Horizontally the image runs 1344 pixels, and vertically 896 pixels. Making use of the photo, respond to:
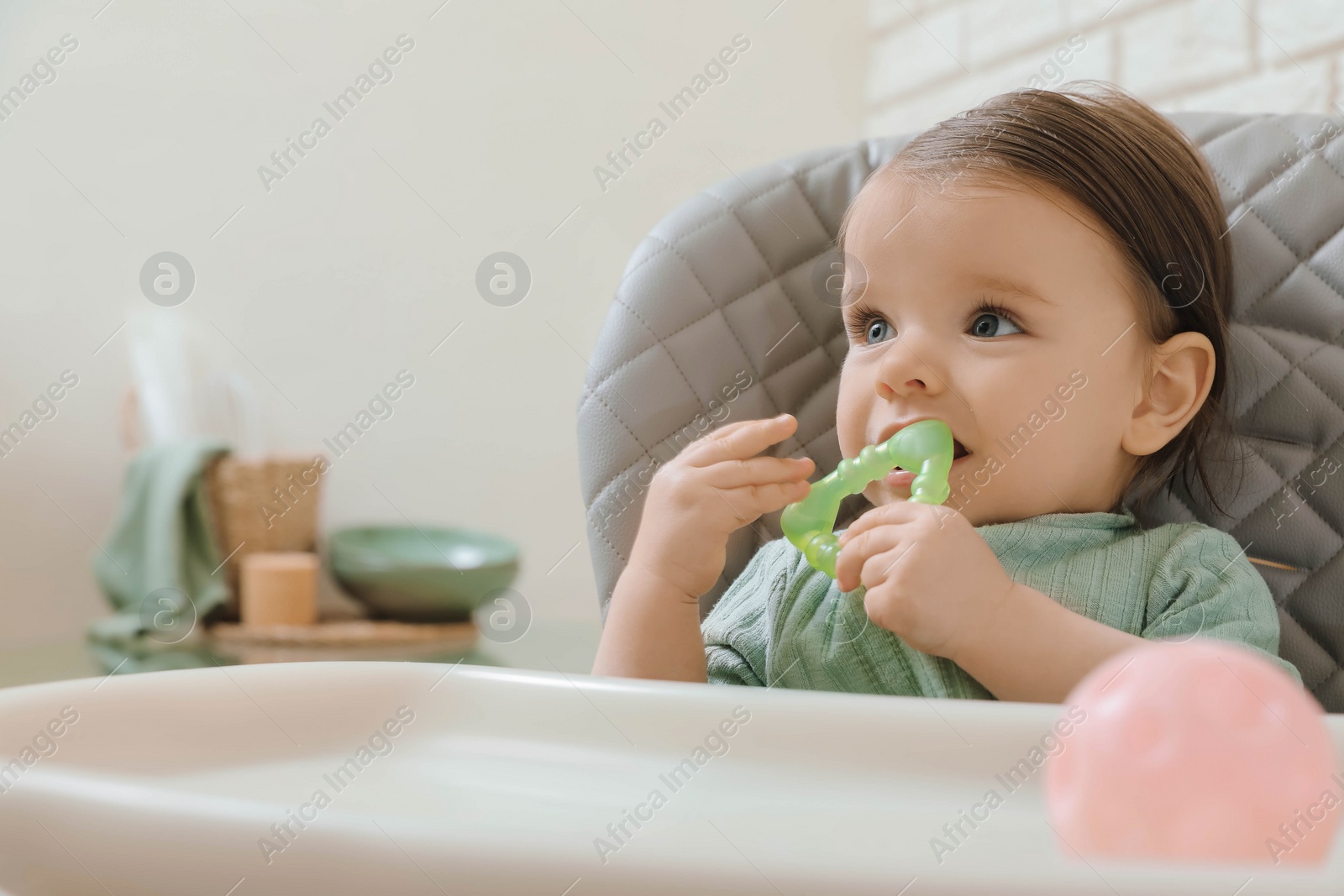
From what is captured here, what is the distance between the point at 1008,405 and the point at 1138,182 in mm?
→ 188

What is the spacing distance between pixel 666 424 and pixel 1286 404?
1.44 ft

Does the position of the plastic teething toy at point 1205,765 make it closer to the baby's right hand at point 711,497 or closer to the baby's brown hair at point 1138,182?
the baby's right hand at point 711,497

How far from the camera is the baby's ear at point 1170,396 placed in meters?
0.76

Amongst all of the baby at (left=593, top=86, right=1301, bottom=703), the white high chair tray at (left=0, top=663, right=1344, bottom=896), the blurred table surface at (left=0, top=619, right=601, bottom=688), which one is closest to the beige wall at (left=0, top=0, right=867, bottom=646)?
the blurred table surface at (left=0, top=619, right=601, bottom=688)

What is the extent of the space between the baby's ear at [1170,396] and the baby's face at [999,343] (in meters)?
0.02

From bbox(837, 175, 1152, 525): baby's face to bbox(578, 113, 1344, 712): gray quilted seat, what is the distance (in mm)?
125

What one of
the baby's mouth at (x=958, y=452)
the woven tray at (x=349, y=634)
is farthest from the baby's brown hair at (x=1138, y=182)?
the woven tray at (x=349, y=634)

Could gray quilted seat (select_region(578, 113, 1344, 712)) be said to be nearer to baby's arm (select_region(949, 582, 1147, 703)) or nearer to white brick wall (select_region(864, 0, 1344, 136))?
baby's arm (select_region(949, 582, 1147, 703))

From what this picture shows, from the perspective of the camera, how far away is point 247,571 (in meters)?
2.12

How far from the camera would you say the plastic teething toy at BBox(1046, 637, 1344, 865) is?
10.2 inches

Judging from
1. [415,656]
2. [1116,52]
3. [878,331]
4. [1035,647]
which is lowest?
[415,656]

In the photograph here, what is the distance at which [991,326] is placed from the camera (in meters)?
0.70

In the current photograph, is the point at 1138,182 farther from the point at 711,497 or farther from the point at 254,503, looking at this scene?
the point at 254,503

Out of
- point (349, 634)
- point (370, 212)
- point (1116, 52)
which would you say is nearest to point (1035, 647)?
point (1116, 52)
